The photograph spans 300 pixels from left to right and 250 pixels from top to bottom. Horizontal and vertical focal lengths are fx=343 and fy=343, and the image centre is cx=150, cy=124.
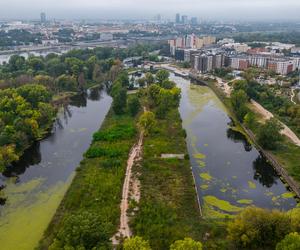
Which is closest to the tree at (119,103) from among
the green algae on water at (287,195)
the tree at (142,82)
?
the tree at (142,82)

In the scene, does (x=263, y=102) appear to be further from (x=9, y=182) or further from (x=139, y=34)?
(x=139, y=34)

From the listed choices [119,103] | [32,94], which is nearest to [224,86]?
[119,103]

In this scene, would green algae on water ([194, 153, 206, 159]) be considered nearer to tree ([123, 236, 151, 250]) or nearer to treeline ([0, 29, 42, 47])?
tree ([123, 236, 151, 250])

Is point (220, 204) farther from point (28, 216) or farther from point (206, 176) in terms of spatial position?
point (28, 216)

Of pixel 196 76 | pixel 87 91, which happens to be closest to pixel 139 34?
pixel 196 76

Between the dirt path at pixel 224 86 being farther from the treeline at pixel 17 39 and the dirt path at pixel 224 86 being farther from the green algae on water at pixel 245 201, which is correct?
the treeline at pixel 17 39

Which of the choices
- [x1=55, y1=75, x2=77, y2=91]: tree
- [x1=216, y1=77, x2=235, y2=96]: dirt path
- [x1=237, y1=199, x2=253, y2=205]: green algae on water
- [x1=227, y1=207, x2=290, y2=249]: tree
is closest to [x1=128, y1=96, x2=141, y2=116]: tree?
[x1=55, y1=75, x2=77, y2=91]: tree
